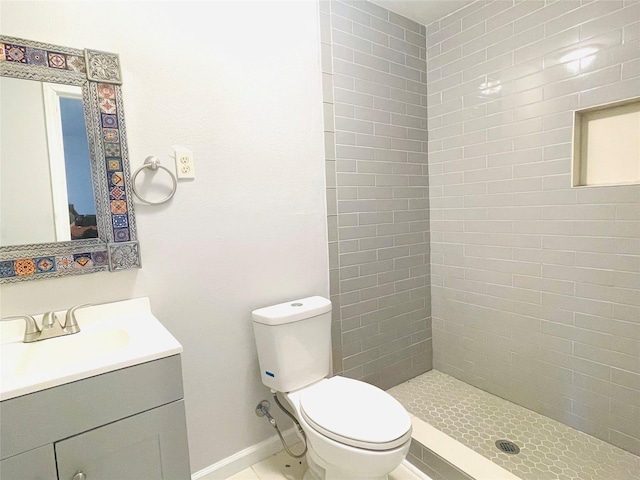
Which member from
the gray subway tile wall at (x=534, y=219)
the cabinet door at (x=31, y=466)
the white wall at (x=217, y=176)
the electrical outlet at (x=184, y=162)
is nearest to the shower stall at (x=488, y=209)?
the gray subway tile wall at (x=534, y=219)

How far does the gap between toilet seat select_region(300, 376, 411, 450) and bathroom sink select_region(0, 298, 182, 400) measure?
0.63 metres

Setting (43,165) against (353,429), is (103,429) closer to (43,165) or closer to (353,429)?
(353,429)

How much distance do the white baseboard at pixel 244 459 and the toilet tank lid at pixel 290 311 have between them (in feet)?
2.17

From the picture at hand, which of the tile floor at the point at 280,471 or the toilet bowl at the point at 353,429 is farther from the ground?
the toilet bowl at the point at 353,429

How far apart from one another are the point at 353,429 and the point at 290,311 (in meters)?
0.54

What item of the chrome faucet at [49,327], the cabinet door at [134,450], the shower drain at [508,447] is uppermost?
the chrome faucet at [49,327]

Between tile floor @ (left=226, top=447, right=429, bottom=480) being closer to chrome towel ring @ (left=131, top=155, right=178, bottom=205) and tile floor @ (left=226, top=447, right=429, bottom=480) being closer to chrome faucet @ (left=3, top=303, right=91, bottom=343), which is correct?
chrome faucet @ (left=3, top=303, right=91, bottom=343)

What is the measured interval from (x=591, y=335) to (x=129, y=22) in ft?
8.02

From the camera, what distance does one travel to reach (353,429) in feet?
4.02

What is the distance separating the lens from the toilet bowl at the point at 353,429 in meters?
1.18

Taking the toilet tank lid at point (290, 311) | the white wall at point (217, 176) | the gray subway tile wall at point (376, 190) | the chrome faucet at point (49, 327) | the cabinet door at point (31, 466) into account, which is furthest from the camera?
the gray subway tile wall at point (376, 190)

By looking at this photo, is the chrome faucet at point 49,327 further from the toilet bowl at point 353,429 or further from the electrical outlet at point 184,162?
the toilet bowl at point 353,429

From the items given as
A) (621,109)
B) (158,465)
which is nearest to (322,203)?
(158,465)

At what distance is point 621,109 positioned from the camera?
5.24 ft
